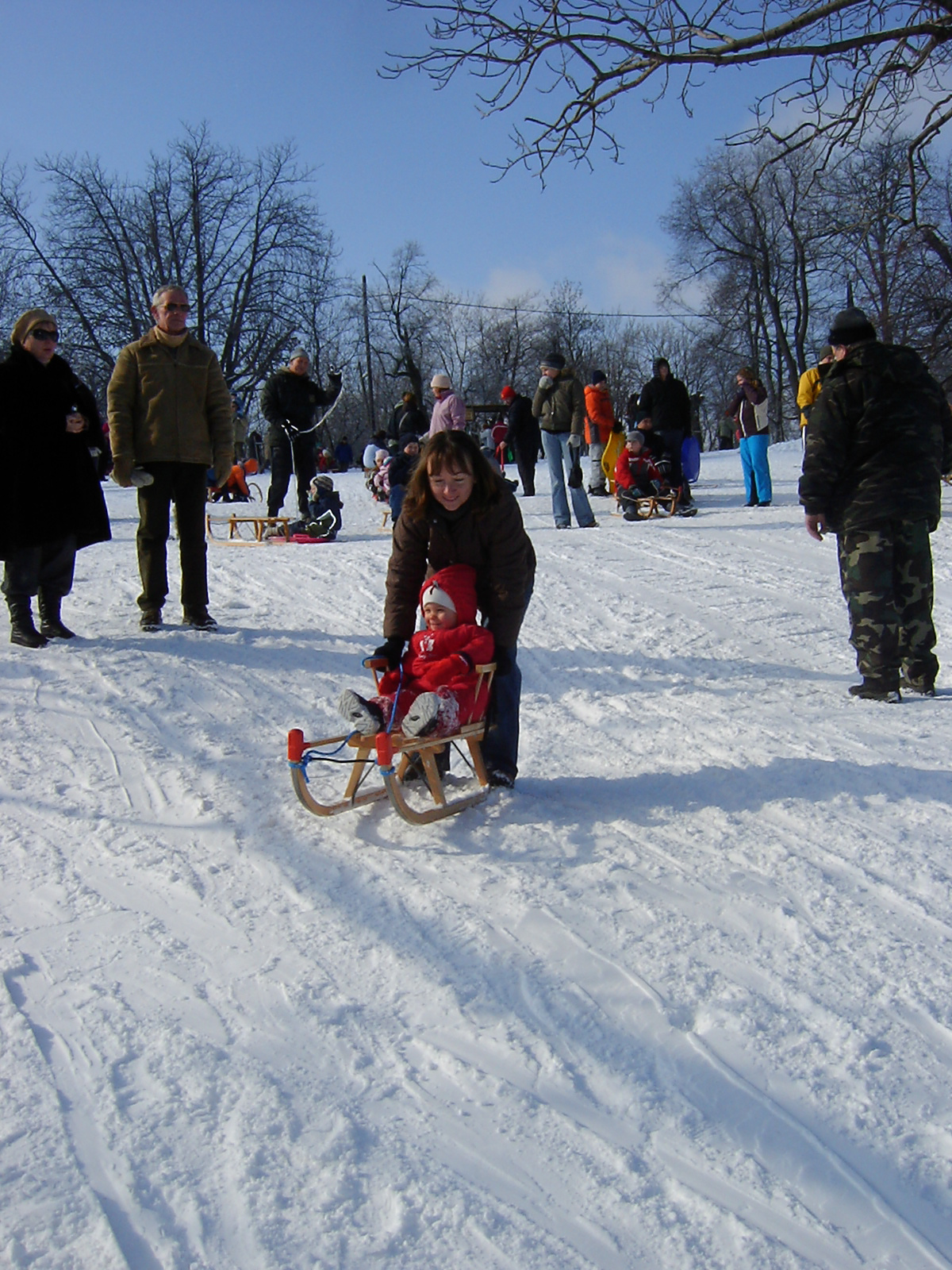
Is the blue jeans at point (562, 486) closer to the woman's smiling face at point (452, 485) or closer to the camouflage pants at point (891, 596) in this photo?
the camouflage pants at point (891, 596)

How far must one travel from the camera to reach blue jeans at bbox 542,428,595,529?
10555 millimetres

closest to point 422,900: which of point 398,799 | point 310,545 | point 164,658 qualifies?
point 398,799

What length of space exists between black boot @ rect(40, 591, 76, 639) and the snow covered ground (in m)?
0.70

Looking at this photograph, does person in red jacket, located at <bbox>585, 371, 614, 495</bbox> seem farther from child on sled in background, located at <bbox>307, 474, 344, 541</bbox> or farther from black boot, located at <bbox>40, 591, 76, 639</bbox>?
black boot, located at <bbox>40, 591, 76, 639</bbox>

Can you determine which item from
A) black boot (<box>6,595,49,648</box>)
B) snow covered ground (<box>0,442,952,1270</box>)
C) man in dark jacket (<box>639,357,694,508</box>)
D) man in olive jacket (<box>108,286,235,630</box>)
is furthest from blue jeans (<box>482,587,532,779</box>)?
man in dark jacket (<box>639,357,694,508</box>)

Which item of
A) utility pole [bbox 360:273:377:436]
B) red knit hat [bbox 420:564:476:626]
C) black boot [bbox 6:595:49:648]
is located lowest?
black boot [bbox 6:595:49:648]

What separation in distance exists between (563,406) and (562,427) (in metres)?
0.22

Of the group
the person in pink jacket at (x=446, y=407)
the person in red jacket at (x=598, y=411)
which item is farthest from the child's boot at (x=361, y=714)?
the person in red jacket at (x=598, y=411)

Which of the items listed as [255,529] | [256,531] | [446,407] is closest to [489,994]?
[446,407]

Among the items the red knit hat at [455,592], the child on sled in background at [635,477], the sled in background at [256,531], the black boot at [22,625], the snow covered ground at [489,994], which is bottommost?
the snow covered ground at [489,994]

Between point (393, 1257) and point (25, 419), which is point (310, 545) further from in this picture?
point (393, 1257)

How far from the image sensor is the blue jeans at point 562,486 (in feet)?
34.6

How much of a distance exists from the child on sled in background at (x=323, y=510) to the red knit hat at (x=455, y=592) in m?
6.99

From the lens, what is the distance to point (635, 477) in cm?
1195
